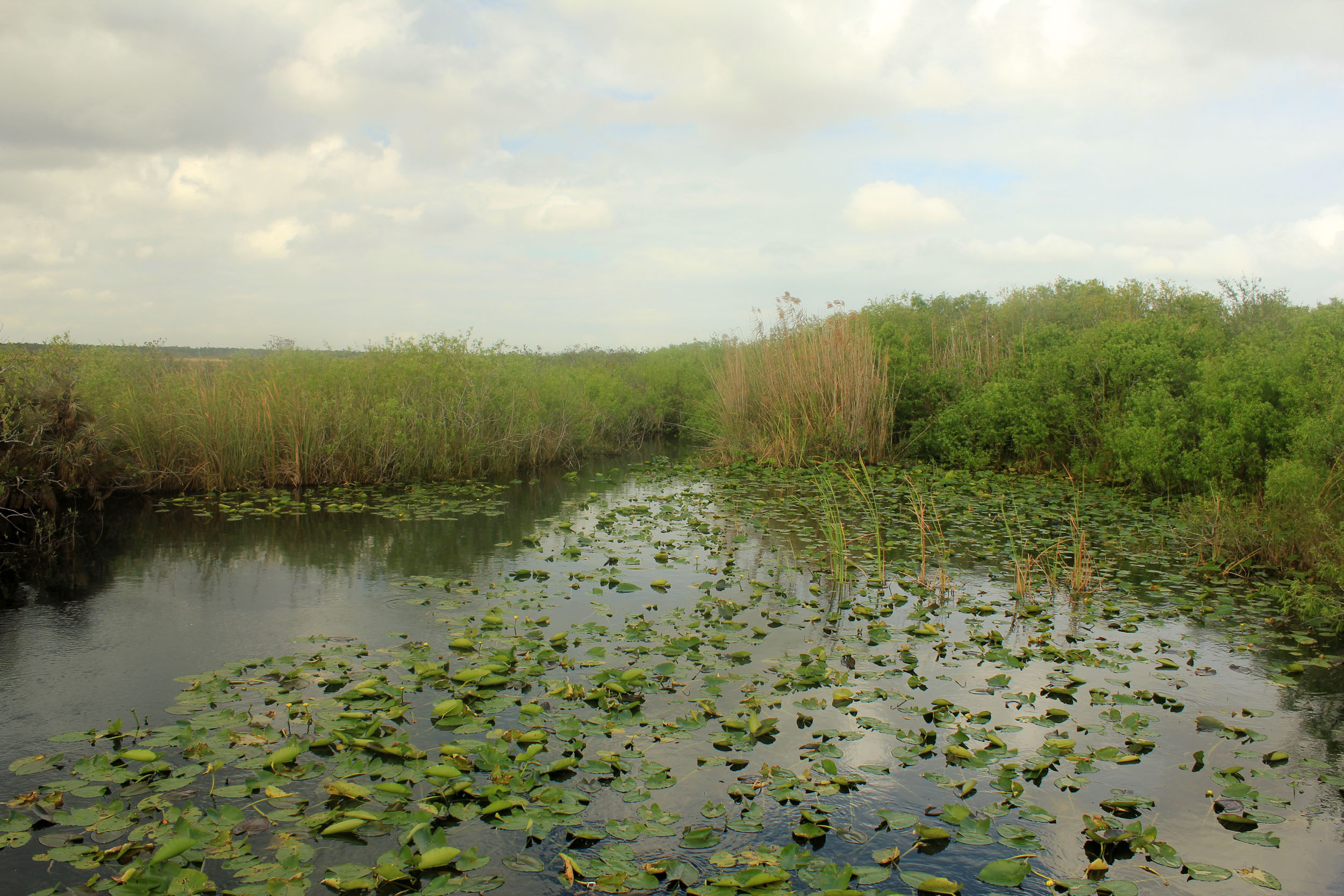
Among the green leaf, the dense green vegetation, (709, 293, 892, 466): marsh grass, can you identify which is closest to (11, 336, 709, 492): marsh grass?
(709, 293, 892, 466): marsh grass

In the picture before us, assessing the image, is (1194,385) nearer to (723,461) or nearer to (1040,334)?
(1040,334)

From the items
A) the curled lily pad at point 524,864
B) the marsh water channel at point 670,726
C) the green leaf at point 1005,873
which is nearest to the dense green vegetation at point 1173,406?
the marsh water channel at point 670,726

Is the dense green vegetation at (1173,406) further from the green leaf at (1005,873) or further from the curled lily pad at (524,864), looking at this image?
the curled lily pad at (524,864)

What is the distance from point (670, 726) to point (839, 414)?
10727 millimetres

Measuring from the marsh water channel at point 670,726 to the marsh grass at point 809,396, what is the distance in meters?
6.42

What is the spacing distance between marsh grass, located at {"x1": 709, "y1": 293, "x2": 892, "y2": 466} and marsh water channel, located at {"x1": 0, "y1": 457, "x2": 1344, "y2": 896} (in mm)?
6419

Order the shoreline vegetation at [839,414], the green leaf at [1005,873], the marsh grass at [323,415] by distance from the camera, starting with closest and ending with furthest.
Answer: the green leaf at [1005,873]
the shoreline vegetation at [839,414]
the marsh grass at [323,415]

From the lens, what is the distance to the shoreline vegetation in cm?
793

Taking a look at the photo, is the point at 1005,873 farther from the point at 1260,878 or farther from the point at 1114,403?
the point at 1114,403

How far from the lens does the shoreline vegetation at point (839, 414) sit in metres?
7.93

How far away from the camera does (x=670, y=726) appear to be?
→ 3.95 metres

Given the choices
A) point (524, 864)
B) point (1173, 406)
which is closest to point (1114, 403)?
point (1173, 406)

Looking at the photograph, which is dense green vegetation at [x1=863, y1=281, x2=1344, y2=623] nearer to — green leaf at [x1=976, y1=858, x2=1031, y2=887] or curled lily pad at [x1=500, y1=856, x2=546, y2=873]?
green leaf at [x1=976, y1=858, x2=1031, y2=887]

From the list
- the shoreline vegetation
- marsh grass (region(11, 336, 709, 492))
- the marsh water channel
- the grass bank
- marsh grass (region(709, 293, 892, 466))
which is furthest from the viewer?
marsh grass (region(709, 293, 892, 466))
